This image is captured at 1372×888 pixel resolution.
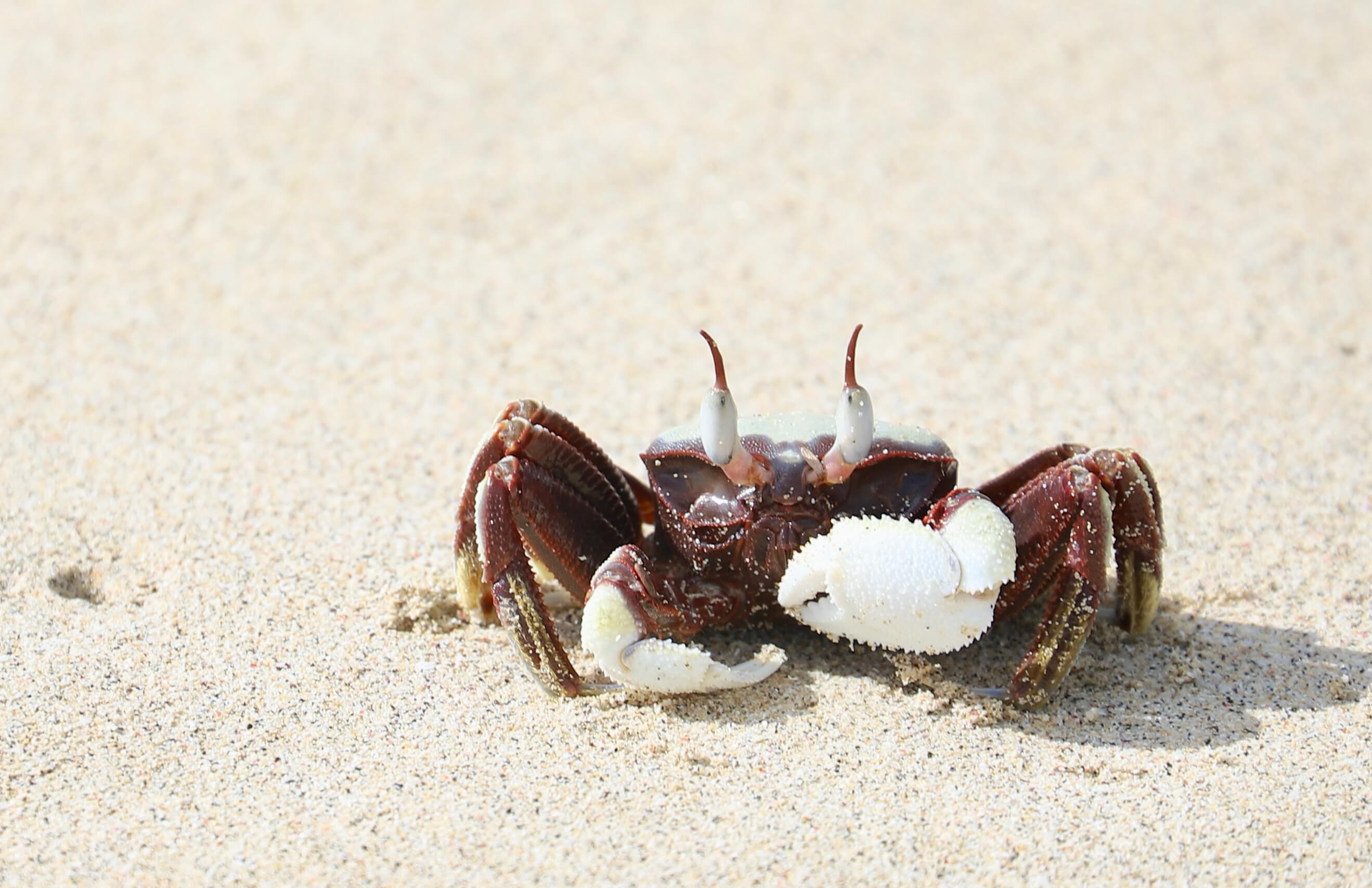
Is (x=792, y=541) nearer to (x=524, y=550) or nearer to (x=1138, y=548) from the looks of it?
(x=524, y=550)

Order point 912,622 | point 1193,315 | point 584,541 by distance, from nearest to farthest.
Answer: point 912,622 → point 584,541 → point 1193,315

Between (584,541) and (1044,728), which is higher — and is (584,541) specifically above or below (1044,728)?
above

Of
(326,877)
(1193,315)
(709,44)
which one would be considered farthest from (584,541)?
(709,44)

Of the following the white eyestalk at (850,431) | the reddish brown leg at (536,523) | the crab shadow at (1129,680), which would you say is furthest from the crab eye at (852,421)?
the reddish brown leg at (536,523)

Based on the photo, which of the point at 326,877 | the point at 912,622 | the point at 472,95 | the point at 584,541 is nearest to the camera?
the point at 326,877

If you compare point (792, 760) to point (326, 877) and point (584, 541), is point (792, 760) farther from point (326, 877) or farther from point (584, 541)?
point (326, 877)

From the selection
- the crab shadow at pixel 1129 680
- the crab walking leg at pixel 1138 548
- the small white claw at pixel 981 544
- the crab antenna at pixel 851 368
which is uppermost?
the crab antenna at pixel 851 368

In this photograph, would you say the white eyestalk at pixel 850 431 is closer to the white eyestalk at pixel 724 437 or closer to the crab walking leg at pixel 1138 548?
the white eyestalk at pixel 724 437

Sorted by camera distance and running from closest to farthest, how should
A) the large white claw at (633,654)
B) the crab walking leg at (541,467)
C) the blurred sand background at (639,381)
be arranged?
the blurred sand background at (639,381) < the large white claw at (633,654) < the crab walking leg at (541,467)
